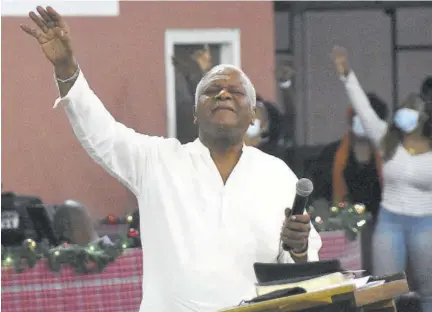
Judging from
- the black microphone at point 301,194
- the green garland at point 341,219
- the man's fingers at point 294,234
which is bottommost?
the green garland at point 341,219

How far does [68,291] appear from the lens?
24.6 feet

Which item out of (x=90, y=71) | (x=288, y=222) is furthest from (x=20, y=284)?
(x=90, y=71)

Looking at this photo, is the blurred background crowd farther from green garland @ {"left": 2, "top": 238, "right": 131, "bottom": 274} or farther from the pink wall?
green garland @ {"left": 2, "top": 238, "right": 131, "bottom": 274}

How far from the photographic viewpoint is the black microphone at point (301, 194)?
4.23 m

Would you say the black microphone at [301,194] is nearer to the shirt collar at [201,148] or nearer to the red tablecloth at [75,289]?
the shirt collar at [201,148]

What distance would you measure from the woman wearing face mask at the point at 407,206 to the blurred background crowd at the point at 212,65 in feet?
3.46

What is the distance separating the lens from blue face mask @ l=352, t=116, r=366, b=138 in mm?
10656

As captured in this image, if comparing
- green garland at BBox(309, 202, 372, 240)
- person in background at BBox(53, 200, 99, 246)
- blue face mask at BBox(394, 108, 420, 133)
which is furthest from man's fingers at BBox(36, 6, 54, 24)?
blue face mask at BBox(394, 108, 420, 133)

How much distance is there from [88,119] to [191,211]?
437 mm

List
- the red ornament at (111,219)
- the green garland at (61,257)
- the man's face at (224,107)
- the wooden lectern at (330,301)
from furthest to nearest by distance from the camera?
1. the red ornament at (111,219)
2. the green garland at (61,257)
3. the man's face at (224,107)
4. the wooden lectern at (330,301)

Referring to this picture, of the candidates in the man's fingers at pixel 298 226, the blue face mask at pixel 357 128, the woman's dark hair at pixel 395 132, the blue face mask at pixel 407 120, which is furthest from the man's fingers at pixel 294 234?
the blue face mask at pixel 357 128

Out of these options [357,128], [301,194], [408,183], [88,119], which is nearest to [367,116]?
[408,183]

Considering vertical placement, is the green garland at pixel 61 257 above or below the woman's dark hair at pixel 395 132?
below

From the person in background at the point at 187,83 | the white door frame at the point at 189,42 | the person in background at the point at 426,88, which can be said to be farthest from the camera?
the white door frame at the point at 189,42
